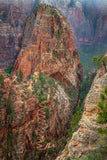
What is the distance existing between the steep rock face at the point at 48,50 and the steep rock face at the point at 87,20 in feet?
187

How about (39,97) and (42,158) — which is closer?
(42,158)

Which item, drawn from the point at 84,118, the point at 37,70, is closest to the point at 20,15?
the point at 37,70

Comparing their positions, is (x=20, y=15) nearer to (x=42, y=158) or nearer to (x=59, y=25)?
(x=59, y=25)

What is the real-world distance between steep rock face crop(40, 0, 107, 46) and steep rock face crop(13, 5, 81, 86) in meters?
57.1

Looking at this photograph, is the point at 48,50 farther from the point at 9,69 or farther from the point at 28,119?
the point at 28,119

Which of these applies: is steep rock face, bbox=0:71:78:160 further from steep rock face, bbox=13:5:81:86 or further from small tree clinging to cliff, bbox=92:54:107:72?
small tree clinging to cliff, bbox=92:54:107:72

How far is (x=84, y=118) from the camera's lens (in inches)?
595

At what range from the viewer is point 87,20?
109062 millimetres

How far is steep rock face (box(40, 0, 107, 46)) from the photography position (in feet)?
332

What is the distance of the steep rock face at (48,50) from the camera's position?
4125 cm

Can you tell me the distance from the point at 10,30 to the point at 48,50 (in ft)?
70.7

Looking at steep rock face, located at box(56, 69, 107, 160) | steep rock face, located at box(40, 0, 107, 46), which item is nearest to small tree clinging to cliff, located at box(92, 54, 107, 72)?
steep rock face, located at box(56, 69, 107, 160)

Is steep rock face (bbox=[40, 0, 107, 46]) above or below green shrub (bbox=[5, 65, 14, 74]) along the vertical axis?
above

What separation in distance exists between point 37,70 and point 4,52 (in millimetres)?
21014
